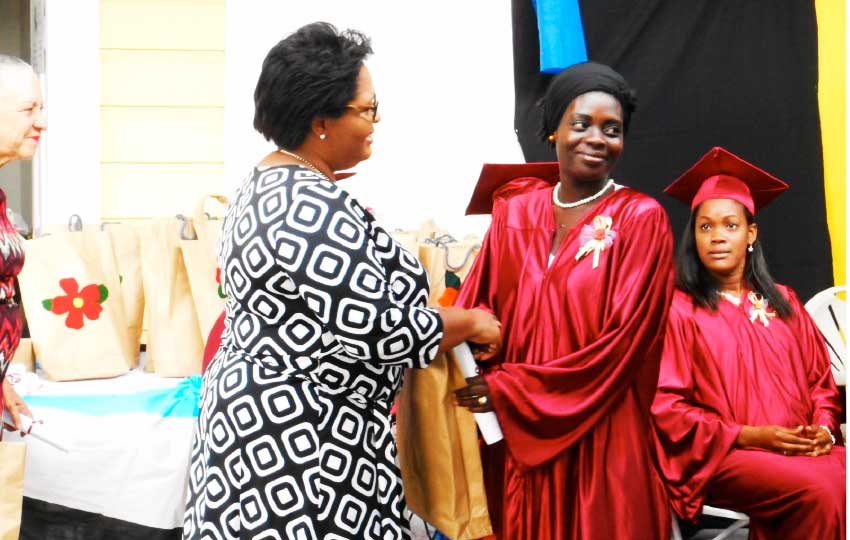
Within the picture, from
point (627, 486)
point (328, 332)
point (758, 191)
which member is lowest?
point (627, 486)

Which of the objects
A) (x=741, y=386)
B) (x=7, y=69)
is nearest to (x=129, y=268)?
(x=7, y=69)

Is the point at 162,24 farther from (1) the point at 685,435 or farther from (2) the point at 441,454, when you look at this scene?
(2) the point at 441,454

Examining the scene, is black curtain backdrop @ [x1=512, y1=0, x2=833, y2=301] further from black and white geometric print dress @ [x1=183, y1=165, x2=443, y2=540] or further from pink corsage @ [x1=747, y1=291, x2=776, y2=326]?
black and white geometric print dress @ [x1=183, y1=165, x2=443, y2=540]

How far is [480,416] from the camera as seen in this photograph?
7.80ft

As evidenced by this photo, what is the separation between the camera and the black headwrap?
99.0 inches

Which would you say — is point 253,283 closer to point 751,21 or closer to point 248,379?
point 248,379

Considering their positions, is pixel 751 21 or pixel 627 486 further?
pixel 751 21

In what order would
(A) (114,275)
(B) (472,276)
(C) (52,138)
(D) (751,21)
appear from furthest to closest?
(C) (52,138) < (D) (751,21) < (A) (114,275) < (B) (472,276)

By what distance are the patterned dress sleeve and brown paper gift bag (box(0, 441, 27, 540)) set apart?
1132 millimetres

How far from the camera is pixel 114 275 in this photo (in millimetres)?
3637

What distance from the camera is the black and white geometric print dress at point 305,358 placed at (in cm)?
190

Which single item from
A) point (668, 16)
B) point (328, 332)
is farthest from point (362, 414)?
point (668, 16)

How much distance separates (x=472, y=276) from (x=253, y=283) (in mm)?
855

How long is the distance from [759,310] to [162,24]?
132 inches
